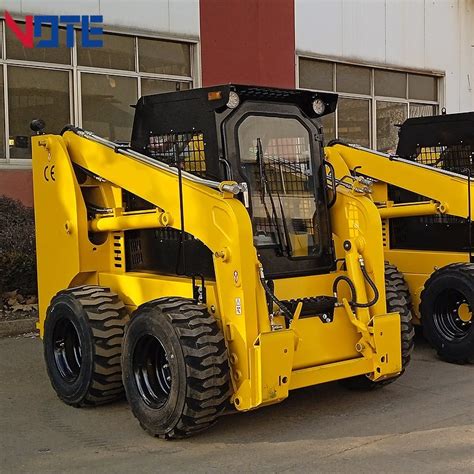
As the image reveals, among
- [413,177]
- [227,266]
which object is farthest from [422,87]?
[227,266]

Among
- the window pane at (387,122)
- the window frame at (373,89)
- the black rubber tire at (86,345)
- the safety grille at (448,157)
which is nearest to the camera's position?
the black rubber tire at (86,345)

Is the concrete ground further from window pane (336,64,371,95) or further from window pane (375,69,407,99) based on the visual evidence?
window pane (375,69,407,99)

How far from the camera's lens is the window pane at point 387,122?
17.1 m

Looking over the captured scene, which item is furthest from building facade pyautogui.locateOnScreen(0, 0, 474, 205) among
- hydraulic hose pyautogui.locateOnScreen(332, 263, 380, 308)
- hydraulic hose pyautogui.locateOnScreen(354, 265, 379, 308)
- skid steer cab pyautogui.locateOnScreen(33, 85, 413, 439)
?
hydraulic hose pyautogui.locateOnScreen(354, 265, 379, 308)

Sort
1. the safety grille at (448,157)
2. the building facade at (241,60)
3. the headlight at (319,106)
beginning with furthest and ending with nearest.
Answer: the building facade at (241,60)
the safety grille at (448,157)
the headlight at (319,106)

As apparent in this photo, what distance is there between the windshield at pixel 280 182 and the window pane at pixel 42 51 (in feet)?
22.5

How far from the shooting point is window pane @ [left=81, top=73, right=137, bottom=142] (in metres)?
12.3

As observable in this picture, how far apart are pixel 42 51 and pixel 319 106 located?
693 cm

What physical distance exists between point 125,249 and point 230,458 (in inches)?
88.8

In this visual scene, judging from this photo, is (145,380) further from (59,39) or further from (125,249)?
(59,39)

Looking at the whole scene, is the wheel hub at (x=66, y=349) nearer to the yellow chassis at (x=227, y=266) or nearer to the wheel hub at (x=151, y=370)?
the yellow chassis at (x=227, y=266)

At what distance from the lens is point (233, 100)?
552cm

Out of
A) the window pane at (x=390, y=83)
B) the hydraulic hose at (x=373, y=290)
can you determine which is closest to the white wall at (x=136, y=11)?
the window pane at (x=390, y=83)

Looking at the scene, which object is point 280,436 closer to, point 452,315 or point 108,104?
point 452,315
